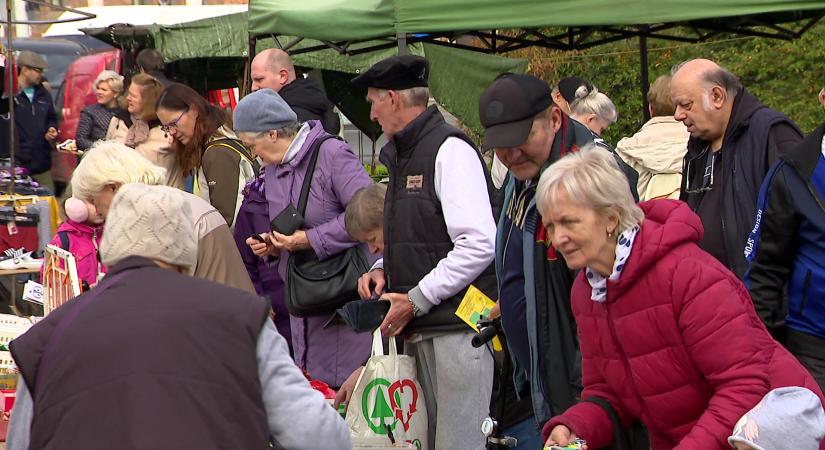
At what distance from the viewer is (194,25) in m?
14.5

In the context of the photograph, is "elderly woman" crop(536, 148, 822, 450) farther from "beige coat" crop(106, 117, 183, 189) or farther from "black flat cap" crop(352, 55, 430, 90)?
"beige coat" crop(106, 117, 183, 189)

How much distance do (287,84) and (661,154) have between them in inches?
88.7

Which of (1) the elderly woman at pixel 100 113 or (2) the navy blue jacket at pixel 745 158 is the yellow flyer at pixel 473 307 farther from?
(1) the elderly woman at pixel 100 113

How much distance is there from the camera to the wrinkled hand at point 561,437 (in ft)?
11.3

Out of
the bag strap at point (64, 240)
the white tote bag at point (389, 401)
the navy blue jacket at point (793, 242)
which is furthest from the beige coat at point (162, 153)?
the navy blue jacket at point (793, 242)

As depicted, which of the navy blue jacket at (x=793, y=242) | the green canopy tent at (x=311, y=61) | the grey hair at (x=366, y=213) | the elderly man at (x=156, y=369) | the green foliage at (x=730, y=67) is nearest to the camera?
the elderly man at (x=156, y=369)

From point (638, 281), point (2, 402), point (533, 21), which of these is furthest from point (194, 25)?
A: point (638, 281)

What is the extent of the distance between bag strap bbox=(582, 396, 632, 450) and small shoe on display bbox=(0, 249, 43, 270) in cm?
512

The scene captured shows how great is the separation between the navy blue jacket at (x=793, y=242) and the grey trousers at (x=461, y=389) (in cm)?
112

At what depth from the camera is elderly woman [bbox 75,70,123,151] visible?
11906 millimetres

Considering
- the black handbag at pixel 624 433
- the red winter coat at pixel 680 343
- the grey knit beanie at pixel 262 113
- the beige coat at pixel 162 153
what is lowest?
the black handbag at pixel 624 433

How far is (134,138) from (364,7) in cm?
165

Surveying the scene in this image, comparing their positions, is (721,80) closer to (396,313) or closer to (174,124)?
(396,313)

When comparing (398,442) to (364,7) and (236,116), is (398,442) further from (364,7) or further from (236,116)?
(364,7)
